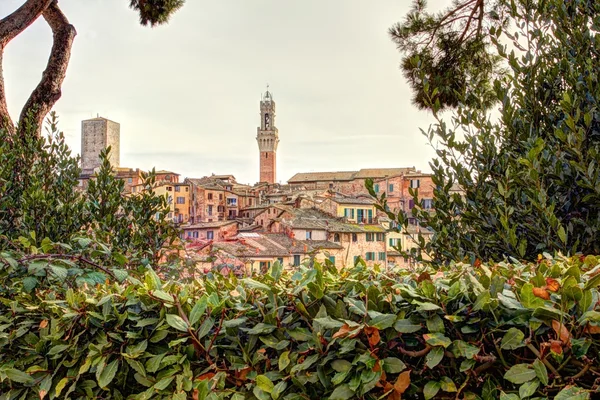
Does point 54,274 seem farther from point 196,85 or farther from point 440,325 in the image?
point 196,85

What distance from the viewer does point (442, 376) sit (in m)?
1.31

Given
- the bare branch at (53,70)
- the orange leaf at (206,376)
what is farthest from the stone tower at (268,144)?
the orange leaf at (206,376)

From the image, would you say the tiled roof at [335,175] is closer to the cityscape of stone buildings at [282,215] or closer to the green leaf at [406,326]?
the cityscape of stone buildings at [282,215]

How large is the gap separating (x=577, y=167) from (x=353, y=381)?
5.76 feet

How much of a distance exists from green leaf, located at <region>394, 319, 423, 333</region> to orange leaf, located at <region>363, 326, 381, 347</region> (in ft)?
0.18

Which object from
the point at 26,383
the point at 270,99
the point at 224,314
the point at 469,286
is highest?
the point at 270,99

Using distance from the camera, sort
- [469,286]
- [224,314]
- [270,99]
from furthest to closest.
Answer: [270,99] < [224,314] < [469,286]

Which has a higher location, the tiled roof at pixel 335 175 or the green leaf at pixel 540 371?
the tiled roof at pixel 335 175

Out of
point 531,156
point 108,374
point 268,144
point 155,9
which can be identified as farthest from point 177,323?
point 268,144

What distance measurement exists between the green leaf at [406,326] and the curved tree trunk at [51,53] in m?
4.26

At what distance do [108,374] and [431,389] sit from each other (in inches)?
38.8

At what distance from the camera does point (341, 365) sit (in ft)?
4.45

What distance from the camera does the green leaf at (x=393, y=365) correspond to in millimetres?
1303

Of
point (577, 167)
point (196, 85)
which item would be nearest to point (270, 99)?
point (196, 85)
